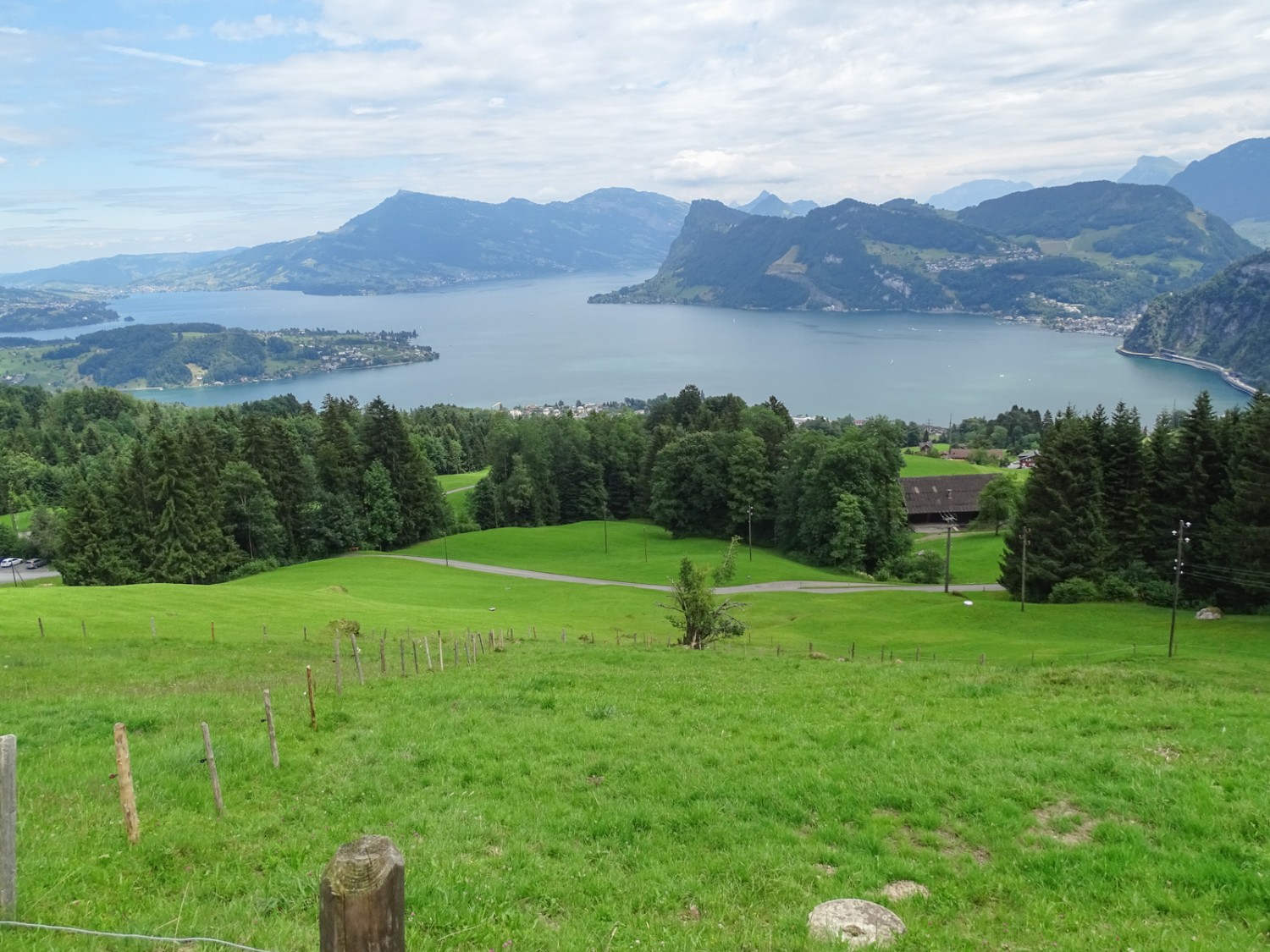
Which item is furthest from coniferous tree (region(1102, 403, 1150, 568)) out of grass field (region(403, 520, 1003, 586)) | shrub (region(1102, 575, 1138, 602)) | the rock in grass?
the rock in grass

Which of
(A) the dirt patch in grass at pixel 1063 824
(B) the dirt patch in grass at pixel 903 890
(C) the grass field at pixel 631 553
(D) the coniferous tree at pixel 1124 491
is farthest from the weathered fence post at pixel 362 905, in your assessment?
(C) the grass field at pixel 631 553

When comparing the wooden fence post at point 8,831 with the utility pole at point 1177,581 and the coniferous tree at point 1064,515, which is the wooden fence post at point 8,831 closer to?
the utility pole at point 1177,581

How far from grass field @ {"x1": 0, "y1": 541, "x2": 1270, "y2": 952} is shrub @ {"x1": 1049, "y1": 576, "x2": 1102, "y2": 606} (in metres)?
30.9

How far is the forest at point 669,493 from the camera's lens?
50.8m

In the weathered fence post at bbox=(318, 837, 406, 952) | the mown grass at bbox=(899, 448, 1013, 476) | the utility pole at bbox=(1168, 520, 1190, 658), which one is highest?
the weathered fence post at bbox=(318, 837, 406, 952)

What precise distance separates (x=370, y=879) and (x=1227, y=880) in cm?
1010

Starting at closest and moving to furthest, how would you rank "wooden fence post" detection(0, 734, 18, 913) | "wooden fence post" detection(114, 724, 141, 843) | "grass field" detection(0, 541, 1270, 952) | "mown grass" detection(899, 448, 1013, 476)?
"wooden fence post" detection(0, 734, 18, 913) → "grass field" detection(0, 541, 1270, 952) → "wooden fence post" detection(114, 724, 141, 843) → "mown grass" detection(899, 448, 1013, 476)

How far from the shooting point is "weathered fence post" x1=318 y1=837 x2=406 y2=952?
3.95 meters

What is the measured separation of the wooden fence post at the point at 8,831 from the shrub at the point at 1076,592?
56.1m

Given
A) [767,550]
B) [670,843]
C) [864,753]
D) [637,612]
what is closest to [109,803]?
[670,843]

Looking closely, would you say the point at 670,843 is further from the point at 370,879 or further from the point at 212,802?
the point at 370,879

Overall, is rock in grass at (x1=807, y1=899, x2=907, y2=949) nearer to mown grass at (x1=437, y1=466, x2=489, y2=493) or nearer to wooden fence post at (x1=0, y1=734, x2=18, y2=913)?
Answer: wooden fence post at (x1=0, y1=734, x2=18, y2=913)

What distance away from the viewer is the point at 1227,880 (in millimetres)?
9133

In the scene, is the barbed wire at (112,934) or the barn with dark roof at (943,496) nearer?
the barbed wire at (112,934)
